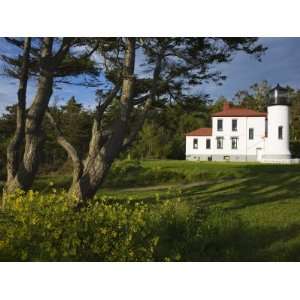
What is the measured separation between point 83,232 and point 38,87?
2.22 meters

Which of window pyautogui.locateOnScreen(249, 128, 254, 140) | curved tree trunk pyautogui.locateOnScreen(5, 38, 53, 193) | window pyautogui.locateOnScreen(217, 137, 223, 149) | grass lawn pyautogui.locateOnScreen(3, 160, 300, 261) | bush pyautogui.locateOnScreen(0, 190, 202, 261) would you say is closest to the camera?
bush pyautogui.locateOnScreen(0, 190, 202, 261)

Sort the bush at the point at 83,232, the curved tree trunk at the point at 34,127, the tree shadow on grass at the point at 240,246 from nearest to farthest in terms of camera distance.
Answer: the bush at the point at 83,232
the tree shadow on grass at the point at 240,246
the curved tree trunk at the point at 34,127

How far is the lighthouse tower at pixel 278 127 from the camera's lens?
5.13 m

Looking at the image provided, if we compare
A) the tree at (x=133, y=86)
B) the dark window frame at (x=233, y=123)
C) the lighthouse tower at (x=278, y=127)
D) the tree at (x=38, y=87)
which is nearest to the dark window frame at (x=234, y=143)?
the dark window frame at (x=233, y=123)

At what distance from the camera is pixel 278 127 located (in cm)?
512

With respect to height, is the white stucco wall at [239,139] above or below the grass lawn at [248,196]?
above

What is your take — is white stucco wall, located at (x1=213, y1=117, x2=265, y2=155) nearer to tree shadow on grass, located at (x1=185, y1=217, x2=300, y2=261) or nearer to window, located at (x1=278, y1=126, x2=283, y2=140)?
window, located at (x1=278, y1=126, x2=283, y2=140)

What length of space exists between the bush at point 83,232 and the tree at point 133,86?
1.19 m

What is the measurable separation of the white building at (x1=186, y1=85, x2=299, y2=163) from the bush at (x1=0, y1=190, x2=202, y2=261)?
1135 millimetres

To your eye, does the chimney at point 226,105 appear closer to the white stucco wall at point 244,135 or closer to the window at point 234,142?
the white stucco wall at point 244,135

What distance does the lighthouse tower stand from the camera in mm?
5129

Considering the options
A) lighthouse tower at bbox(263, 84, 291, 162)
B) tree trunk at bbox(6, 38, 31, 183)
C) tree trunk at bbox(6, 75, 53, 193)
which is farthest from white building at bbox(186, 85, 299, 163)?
tree trunk at bbox(6, 38, 31, 183)

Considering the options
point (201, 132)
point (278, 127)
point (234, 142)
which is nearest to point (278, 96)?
point (278, 127)

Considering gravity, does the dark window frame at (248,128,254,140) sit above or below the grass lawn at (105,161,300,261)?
above
